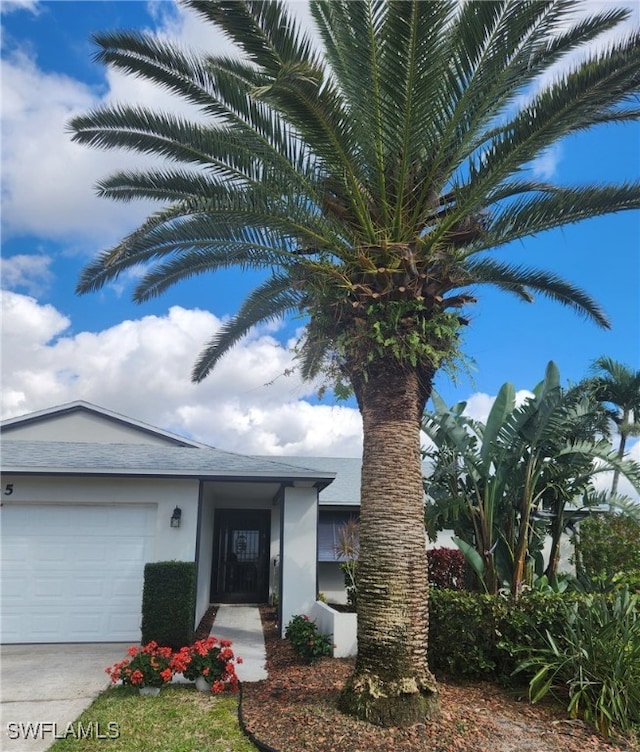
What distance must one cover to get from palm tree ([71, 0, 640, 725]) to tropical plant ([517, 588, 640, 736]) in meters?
1.86

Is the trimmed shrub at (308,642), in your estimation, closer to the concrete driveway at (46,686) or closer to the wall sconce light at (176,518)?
the concrete driveway at (46,686)

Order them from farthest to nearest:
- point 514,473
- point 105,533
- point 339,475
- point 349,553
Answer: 1. point 339,475
2. point 349,553
3. point 105,533
4. point 514,473

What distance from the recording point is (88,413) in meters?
17.6

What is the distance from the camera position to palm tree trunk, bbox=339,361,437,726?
562cm

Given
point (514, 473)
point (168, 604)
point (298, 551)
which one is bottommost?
point (168, 604)

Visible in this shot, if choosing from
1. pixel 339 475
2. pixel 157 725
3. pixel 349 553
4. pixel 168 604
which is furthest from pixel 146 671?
pixel 339 475

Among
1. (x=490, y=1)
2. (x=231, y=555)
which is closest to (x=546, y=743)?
(x=490, y=1)

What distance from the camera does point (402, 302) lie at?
6434mm

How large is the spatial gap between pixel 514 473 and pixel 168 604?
21.4ft

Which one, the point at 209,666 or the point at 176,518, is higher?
the point at 176,518

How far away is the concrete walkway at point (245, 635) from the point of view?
26.5ft

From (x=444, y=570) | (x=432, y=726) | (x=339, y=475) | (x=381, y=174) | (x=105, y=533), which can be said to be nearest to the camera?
(x=432, y=726)

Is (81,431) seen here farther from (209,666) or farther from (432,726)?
(432,726)

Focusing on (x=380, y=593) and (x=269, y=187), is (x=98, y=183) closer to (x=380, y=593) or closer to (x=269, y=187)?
(x=269, y=187)
